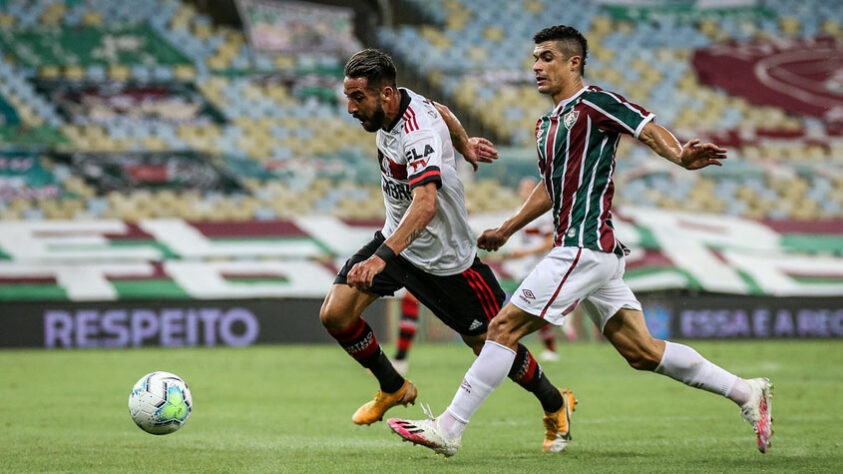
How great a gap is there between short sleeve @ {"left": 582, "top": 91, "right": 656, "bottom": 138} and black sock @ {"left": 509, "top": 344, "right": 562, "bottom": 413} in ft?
4.44

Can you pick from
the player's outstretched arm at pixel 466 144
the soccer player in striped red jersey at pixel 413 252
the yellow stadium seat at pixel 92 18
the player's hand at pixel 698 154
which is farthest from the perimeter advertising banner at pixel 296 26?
the player's hand at pixel 698 154

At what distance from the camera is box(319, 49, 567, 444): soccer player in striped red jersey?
20.0 ft

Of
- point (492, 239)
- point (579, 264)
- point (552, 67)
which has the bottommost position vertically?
point (492, 239)

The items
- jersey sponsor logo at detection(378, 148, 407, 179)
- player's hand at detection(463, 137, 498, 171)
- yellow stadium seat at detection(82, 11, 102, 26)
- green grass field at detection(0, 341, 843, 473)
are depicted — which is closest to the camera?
green grass field at detection(0, 341, 843, 473)

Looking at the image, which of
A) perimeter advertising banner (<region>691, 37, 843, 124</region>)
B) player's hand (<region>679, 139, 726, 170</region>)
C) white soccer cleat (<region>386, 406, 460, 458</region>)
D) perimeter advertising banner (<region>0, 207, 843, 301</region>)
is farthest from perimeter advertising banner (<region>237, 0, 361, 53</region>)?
player's hand (<region>679, 139, 726, 170</region>)

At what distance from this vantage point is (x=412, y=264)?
257 inches

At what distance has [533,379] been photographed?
640 cm

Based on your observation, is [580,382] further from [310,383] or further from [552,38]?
[552,38]

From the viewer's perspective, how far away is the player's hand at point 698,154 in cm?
533

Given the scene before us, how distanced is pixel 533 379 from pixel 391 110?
5.54ft

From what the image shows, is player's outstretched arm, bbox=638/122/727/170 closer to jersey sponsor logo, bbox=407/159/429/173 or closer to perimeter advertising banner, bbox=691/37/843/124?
jersey sponsor logo, bbox=407/159/429/173

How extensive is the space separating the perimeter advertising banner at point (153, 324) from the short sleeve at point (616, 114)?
37.3 feet

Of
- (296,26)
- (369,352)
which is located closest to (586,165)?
(369,352)

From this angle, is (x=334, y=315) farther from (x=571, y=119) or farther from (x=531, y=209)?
(x=571, y=119)
